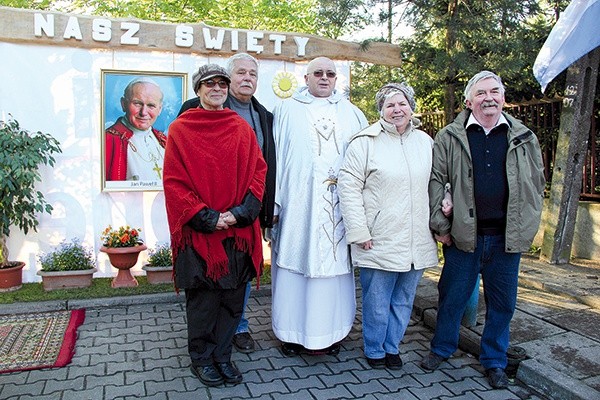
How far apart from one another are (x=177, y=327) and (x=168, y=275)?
118cm

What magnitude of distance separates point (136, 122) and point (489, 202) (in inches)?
149

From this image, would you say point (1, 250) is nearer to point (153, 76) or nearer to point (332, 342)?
point (153, 76)

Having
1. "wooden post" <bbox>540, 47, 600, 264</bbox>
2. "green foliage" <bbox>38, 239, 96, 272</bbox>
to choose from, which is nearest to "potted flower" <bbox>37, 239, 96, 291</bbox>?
"green foliage" <bbox>38, 239, 96, 272</bbox>

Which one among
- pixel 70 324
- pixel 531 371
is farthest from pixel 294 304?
pixel 70 324

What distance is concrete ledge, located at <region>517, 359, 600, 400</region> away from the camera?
325 cm

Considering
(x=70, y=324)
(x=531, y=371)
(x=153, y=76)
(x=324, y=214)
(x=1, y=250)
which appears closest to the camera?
(x=531, y=371)

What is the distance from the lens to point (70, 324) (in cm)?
452

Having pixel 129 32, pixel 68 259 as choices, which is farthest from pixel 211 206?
pixel 129 32

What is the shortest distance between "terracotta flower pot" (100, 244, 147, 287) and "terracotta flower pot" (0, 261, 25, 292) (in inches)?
31.4

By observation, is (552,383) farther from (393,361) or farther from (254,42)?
(254,42)

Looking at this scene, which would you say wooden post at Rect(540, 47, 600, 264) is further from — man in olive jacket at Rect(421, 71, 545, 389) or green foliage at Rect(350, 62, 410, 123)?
man in olive jacket at Rect(421, 71, 545, 389)

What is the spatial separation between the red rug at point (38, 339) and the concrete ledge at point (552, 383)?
3.01m

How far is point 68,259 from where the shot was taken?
5402 millimetres

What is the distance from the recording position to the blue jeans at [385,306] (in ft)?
12.2
